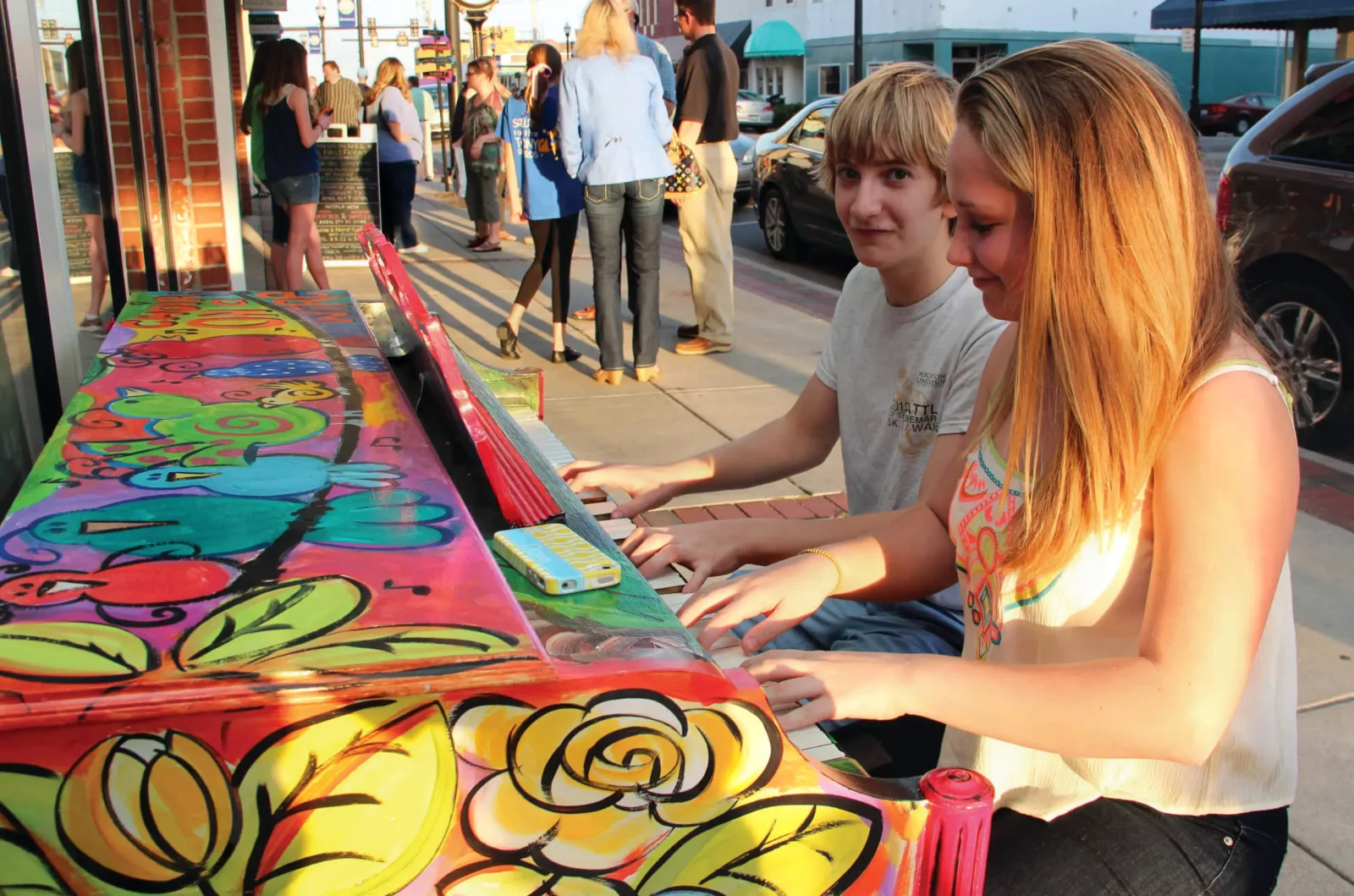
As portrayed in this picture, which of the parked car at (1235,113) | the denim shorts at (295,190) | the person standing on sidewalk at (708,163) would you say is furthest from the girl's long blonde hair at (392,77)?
the parked car at (1235,113)

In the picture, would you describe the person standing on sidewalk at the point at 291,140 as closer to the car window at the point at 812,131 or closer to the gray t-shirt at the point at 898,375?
the car window at the point at 812,131

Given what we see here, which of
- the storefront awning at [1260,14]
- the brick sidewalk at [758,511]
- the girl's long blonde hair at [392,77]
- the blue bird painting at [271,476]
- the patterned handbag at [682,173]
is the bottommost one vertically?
the brick sidewalk at [758,511]

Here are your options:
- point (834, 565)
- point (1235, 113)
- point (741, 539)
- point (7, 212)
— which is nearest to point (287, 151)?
point (7, 212)

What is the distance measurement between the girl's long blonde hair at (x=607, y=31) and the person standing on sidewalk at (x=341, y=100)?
6249 mm

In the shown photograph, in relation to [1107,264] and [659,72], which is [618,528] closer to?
[1107,264]

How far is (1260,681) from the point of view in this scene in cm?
157

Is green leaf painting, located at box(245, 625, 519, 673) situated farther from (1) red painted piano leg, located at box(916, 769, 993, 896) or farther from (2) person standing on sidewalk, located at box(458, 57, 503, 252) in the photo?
(2) person standing on sidewalk, located at box(458, 57, 503, 252)

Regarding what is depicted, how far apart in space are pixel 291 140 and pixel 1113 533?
7.35 metres

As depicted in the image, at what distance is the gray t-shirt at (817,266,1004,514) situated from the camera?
225 cm

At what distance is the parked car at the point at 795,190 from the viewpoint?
11094 mm

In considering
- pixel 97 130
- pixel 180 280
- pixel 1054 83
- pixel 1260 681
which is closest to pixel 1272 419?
pixel 1260 681

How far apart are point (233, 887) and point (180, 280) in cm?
622

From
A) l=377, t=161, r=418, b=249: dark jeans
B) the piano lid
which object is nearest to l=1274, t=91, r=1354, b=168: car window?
the piano lid

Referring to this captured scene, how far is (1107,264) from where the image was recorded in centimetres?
144
